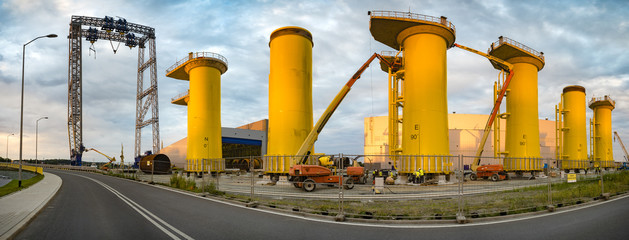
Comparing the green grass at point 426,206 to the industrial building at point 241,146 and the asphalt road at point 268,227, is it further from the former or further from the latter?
the industrial building at point 241,146

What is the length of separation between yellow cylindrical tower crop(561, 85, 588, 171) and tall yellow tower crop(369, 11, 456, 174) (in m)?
35.6

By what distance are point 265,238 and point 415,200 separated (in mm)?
9754

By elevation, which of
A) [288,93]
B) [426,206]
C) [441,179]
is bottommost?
[441,179]

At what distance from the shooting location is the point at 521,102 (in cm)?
4012

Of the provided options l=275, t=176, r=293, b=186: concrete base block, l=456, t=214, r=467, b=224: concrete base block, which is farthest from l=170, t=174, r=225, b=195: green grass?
l=456, t=214, r=467, b=224: concrete base block

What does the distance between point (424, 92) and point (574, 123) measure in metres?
39.0

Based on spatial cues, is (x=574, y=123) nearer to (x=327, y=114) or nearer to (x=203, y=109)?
(x=327, y=114)

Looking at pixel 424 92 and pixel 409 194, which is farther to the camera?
pixel 424 92

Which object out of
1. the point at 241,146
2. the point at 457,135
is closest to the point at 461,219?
the point at 457,135

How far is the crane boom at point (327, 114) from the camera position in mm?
27891

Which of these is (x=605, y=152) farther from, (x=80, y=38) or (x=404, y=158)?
(x=80, y=38)

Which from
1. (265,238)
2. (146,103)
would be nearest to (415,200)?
(265,238)

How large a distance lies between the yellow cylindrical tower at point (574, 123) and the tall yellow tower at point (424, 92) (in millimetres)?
35552

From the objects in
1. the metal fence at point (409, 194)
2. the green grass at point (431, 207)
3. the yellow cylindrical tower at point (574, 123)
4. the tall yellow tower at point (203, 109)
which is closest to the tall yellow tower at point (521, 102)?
the metal fence at point (409, 194)
